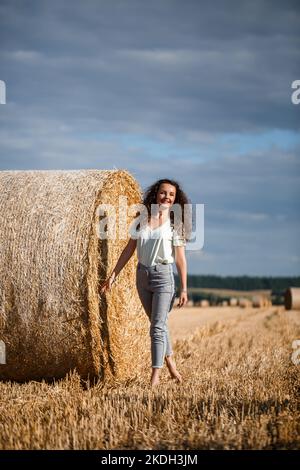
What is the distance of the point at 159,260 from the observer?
7250 millimetres

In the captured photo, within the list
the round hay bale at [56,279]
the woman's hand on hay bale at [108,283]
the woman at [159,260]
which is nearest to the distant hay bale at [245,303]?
the round hay bale at [56,279]

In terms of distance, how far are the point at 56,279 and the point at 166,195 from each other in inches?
56.6

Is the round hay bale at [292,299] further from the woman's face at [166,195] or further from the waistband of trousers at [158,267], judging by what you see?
the waistband of trousers at [158,267]

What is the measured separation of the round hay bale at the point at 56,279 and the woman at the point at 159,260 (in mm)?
427

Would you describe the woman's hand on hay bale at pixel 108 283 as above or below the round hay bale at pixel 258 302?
above

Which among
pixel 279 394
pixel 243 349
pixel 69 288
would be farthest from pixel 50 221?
pixel 243 349

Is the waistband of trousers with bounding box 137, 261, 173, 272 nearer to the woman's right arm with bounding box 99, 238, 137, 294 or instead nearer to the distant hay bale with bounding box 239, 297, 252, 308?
the woman's right arm with bounding box 99, 238, 137, 294

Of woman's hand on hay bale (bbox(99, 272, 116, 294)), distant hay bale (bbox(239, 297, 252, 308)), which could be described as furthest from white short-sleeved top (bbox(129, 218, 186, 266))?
distant hay bale (bbox(239, 297, 252, 308))

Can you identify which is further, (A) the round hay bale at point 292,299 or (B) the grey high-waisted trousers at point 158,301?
(A) the round hay bale at point 292,299

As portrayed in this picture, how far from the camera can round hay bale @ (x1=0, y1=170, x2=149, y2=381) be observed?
7.62 m

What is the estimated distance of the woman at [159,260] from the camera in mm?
7234

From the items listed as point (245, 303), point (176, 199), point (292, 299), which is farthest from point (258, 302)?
point (176, 199)

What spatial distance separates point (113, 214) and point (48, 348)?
1679mm

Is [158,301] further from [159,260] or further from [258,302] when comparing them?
[258,302]
